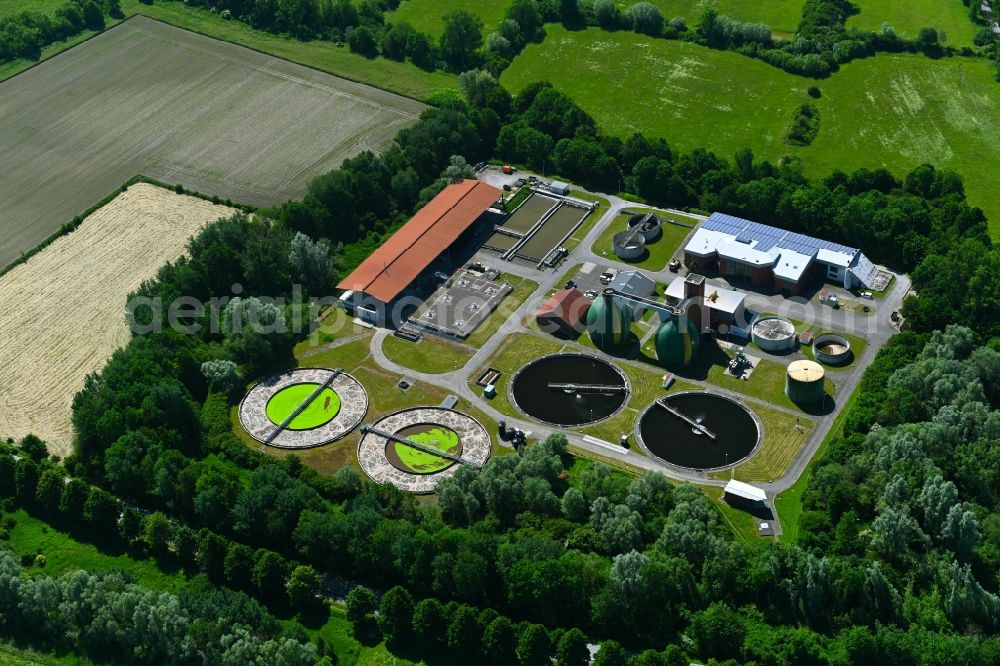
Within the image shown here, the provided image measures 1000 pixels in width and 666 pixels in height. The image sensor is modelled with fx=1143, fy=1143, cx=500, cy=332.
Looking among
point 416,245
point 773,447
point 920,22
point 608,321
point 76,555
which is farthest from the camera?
point 920,22

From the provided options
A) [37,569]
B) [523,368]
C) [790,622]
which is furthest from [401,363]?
[790,622]

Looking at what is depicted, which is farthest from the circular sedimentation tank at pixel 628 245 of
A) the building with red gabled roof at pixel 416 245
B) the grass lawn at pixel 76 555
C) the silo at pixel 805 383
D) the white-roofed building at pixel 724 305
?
the grass lawn at pixel 76 555

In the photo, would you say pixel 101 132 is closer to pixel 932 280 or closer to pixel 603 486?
pixel 603 486

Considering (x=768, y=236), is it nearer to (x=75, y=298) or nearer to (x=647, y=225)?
(x=647, y=225)

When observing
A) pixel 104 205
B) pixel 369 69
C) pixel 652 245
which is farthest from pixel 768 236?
pixel 104 205

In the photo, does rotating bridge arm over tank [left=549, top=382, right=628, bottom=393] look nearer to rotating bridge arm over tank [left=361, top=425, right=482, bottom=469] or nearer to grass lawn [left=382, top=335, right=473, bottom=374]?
grass lawn [left=382, top=335, right=473, bottom=374]
